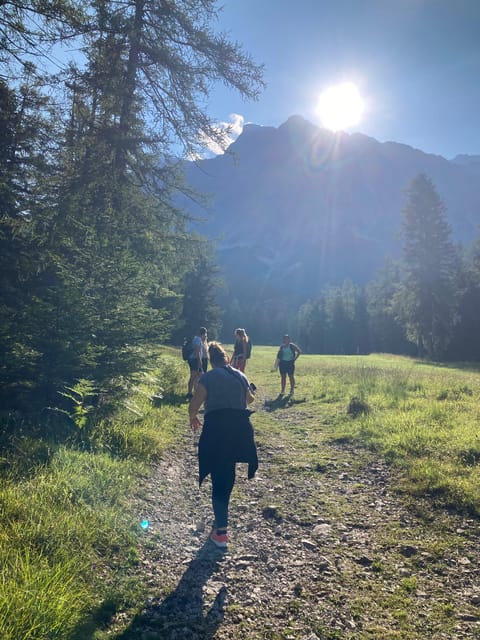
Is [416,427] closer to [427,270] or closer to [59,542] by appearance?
[59,542]

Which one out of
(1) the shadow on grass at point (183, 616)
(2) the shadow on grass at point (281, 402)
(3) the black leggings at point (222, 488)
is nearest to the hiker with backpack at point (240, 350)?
(2) the shadow on grass at point (281, 402)

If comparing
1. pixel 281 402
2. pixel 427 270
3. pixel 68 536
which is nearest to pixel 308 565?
pixel 68 536

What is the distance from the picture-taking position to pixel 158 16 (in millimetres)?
9711

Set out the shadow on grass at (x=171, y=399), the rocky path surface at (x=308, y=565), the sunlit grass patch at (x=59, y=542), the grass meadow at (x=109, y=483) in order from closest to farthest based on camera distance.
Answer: the sunlit grass patch at (x=59, y=542), the grass meadow at (x=109, y=483), the rocky path surface at (x=308, y=565), the shadow on grass at (x=171, y=399)

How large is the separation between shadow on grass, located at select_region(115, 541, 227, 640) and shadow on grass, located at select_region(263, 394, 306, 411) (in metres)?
8.98

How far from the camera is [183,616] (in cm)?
313

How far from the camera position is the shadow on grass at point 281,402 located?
1268 cm

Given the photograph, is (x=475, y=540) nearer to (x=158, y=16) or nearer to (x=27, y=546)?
(x=27, y=546)

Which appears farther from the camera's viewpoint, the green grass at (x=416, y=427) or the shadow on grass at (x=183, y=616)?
the green grass at (x=416, y=427)

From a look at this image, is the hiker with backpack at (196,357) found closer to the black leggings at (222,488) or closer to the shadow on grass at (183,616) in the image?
the black leggings at (222,488)

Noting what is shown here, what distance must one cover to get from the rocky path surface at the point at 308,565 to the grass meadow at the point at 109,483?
0.34 m

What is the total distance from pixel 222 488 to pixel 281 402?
30.0ft

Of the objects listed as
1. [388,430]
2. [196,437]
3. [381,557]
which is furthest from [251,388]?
[388,430]

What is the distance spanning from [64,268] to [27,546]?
469 centimetres
